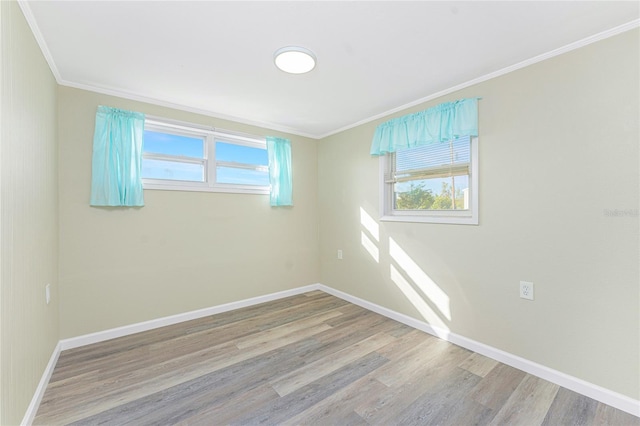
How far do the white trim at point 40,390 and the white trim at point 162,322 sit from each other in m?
0.15

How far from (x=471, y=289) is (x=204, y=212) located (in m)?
2.84

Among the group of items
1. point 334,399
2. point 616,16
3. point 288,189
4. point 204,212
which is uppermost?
point 616,16

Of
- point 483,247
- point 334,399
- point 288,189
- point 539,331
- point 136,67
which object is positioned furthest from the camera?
point 288,189

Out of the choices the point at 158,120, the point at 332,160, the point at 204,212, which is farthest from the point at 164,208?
the point at 332,160

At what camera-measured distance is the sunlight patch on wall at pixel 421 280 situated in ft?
8.37

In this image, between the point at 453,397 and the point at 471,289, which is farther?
the point at 471,289

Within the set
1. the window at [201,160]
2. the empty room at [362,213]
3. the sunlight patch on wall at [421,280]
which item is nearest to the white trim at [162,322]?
the empty room at [362,213]

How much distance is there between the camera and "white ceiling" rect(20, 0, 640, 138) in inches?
60.6

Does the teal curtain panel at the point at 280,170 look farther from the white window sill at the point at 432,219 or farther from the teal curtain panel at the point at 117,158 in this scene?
the teal curtain panel at the point at 117,158

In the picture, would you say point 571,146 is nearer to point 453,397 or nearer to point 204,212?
point 453,397

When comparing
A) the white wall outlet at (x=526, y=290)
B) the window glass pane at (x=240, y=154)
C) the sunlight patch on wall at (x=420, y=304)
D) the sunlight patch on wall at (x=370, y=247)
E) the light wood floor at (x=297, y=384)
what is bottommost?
the light wood floor at (x=297, y=384)

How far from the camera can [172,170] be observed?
293 cm

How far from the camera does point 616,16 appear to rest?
5.22 ft

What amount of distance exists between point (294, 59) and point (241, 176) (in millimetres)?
1772
